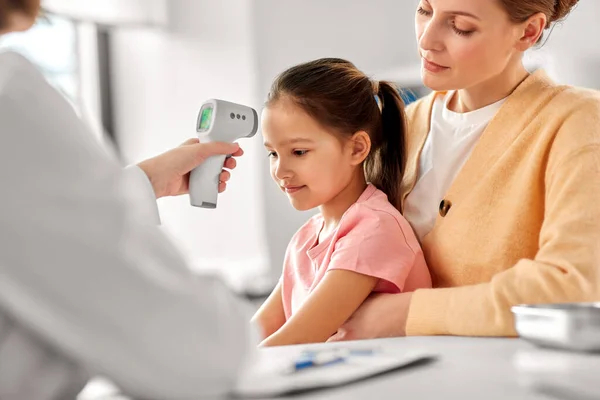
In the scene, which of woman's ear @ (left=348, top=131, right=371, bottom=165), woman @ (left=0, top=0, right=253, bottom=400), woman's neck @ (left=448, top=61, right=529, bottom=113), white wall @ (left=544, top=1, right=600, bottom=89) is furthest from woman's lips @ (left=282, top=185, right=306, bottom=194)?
white wall @ (left=544, top=1, right=600, bottom=89)

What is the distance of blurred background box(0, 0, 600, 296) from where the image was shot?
2.97 meters

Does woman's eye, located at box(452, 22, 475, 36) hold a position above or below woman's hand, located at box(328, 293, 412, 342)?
above

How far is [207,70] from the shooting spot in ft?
9.94

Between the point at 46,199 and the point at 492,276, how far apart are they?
80 cm

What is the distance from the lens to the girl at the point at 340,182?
4.38ft

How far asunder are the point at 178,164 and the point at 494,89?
55cm

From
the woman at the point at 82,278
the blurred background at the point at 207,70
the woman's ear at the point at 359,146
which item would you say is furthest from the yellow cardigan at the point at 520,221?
the blurred background at the point at 207,70

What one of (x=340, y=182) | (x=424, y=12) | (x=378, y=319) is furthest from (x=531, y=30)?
(x=378, y=319)

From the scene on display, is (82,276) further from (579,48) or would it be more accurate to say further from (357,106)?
(579,48)

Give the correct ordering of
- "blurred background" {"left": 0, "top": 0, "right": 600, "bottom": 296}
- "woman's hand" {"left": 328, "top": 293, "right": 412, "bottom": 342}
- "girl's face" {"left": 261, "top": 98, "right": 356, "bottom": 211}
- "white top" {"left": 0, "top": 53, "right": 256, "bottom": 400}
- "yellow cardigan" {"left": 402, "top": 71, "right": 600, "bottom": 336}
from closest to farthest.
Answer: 1. "white top" {"left": 0, "top": 53, "right": 256, "bottom": 400}
2. "yellow cardigan" {"left": 402, "top": 71, "right": 600, "bottom": 336}
3. "woman's hand" {"left": 328, "top": 293, "right": 412, "bottom": 342}
4. "girl's face" {"left": 261, "top": 98, "right": 356, "bottom": 211}
5. "blurred background" {"left": 0, "top": 0, "right": 600, "bottom": 296}

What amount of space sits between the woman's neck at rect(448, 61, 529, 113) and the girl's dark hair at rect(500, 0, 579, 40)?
0.10 metres

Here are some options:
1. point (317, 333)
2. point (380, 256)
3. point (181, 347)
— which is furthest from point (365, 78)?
point (181, 347)

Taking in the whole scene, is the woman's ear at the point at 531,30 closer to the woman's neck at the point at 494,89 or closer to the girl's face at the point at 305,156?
the woman's neck at the point at 494,89

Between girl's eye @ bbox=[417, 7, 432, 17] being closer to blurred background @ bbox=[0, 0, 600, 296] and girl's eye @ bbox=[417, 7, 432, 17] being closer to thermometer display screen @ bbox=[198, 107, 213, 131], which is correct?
thermometer display screen @ bbox=[198, 107, 213, 131]
